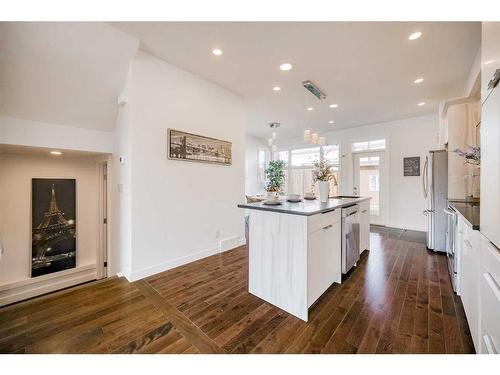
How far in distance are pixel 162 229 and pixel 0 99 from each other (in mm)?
2117

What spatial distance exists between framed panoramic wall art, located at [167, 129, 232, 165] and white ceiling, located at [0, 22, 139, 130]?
0.89 meters

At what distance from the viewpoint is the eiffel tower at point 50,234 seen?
3408 mm

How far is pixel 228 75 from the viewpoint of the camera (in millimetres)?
3076

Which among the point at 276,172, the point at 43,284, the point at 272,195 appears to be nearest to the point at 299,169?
the point at 276,172

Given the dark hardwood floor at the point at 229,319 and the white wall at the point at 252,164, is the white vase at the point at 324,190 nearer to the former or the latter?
the dark hardwood floor at the point at 229,319

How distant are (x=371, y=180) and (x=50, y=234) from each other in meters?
7.21

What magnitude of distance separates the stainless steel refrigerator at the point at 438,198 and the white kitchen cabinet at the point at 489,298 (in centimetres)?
263

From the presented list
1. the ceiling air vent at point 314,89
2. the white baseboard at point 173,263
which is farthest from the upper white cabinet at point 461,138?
the white baseboard at point 173,263

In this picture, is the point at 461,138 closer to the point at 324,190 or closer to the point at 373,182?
the point at 324,190

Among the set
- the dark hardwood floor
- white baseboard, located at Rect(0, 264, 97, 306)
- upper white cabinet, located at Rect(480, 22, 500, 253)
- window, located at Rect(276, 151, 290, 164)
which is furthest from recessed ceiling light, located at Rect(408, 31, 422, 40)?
white baseboard, located at Rect(0, 264, 97, 306)

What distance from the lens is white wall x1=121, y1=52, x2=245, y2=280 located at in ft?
8.04

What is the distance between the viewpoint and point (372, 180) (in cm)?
568

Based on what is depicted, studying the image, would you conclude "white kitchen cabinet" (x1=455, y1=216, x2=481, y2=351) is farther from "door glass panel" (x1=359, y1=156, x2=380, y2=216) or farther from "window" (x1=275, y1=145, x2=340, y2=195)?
"window" (x1=275, y1=145, x2=340, y2=195)
